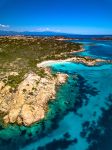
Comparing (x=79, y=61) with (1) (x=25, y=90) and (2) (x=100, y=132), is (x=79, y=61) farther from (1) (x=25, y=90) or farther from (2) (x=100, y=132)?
(2) (x=100, y=132)

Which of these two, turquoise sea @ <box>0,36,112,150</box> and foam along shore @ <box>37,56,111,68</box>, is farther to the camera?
foam along shore @ <box>37,56,111,68</box>

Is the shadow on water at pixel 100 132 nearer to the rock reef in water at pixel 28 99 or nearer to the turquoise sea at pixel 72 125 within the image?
the turquoise sea at pixel 72 125

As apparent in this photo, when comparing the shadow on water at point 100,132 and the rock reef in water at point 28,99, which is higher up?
the rock reef in water at point 28,99

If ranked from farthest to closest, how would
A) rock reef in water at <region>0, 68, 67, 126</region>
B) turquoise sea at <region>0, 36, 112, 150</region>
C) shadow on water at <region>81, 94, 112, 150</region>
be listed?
rock reef in water at <region>0, 68, 67, 126</region>
turquoise sea at <region>0, 36, 112, 150</region>
shadow on water at <region>81, 94, 112, 150</region>

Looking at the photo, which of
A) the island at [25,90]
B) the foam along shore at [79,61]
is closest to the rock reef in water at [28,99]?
the island at [25,90]

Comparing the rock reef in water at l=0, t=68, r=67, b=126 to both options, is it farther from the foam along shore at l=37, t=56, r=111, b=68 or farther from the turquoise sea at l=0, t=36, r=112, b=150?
the foam along shore at l=37, t=56, r=111, b=68

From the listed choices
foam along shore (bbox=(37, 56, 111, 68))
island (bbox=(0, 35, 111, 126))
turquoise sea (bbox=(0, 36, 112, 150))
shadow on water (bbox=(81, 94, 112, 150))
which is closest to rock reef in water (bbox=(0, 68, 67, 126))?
island (bbox=(0, 35, 111, 126))
